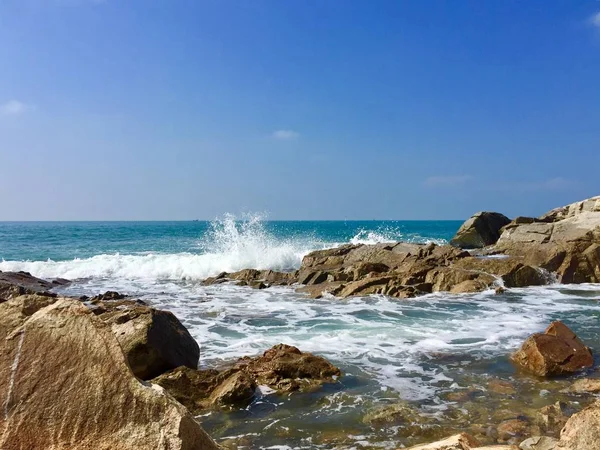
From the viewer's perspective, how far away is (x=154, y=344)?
661 cm

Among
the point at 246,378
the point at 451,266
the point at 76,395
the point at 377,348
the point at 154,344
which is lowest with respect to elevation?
the point at 377,348

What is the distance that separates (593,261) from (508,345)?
10.3 metres

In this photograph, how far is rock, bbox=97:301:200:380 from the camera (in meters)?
6.52

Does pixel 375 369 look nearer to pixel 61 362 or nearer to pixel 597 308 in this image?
pixel 61 362

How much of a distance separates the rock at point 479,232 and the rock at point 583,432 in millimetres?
26253

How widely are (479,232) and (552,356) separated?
23.0m

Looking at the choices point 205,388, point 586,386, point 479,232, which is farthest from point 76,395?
point 479,232

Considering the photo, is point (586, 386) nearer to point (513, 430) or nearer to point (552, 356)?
point (552, 356)

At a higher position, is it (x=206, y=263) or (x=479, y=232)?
(x=479, y=232)

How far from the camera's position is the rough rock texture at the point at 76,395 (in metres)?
2.69

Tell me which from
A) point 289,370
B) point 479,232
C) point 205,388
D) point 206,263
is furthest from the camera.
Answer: point 479,232

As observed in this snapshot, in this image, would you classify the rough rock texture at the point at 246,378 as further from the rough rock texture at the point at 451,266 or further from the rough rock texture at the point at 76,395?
the rough rock texture at the point at 451,266

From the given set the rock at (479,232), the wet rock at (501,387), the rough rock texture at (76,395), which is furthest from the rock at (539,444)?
the rock at (479,232)

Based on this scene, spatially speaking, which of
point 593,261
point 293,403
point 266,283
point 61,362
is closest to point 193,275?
point 266,283
